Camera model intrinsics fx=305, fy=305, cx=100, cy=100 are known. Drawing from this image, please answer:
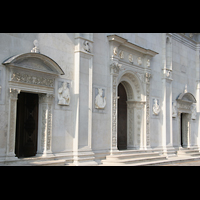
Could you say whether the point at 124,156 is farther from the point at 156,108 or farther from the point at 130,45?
the point at 130,45

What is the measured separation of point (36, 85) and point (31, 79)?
300 millimetres

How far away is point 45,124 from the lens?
11.2m

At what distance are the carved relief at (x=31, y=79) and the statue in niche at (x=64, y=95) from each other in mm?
579

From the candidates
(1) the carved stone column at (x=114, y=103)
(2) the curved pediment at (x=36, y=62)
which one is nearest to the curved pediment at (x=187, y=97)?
(1) the carved stone column at (x=114, y=103)

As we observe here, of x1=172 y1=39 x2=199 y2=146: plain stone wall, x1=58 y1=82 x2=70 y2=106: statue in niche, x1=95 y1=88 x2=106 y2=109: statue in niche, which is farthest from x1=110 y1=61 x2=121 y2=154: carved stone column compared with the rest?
x1=172 y1=39 x2=199 y2=146: plain stone wall

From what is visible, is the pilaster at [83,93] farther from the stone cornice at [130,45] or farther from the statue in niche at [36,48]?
the statue in niche at [36,48]

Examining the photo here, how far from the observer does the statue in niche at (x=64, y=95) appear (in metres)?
11.7

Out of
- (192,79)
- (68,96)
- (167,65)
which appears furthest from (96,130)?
(192,79)

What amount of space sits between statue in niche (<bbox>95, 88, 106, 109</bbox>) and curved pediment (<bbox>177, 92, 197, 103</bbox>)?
7759 mm

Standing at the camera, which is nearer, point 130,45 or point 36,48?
point 36,48

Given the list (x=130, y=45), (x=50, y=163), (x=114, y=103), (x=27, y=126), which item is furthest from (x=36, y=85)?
(x=130, y=45)

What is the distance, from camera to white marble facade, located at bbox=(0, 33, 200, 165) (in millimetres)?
10156

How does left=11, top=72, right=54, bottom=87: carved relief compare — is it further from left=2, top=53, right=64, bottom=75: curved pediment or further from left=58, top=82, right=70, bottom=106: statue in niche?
left=58, top=82, right=70, bottom=106: statue in niche

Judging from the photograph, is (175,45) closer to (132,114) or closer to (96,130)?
(132,114)
